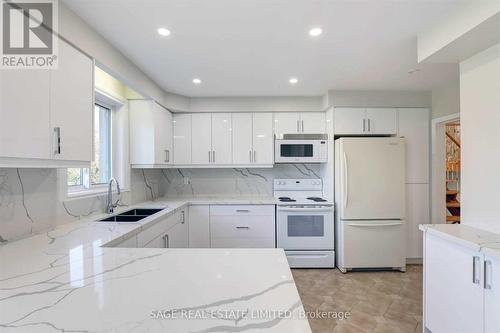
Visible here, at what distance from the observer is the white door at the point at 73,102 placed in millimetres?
1419

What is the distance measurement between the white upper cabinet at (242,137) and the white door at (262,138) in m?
0.07

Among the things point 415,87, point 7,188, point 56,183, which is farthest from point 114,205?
point 415,87

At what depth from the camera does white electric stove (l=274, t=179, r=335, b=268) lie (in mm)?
3250

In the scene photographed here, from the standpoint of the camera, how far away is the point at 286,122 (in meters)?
3.57

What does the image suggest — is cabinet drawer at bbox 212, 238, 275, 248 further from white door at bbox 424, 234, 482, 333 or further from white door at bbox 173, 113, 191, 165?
white door at bbox 424, 234, 482, 333

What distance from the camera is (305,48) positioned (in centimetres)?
208

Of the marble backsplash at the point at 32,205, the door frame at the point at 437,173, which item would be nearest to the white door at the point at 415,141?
the door frame at the point at 437,173

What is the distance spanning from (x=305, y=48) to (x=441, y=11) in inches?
35.8

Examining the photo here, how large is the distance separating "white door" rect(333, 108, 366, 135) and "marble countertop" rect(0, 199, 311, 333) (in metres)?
2.48

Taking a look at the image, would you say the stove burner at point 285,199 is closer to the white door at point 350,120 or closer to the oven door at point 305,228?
the oven door at point 305,228

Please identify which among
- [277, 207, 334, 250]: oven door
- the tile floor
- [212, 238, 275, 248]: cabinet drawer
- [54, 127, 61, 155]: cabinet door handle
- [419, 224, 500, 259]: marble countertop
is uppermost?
[54, 127, 61, 155]: cabinet door handle

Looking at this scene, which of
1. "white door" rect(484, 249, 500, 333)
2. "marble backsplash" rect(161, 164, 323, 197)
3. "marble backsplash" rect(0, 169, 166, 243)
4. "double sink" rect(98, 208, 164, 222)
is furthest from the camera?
"marble backsplash" rect(161, 164, 323, 197)

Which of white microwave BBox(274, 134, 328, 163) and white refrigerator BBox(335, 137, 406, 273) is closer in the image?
Result: white refrigerator BBox(335, 137, 406, 273)

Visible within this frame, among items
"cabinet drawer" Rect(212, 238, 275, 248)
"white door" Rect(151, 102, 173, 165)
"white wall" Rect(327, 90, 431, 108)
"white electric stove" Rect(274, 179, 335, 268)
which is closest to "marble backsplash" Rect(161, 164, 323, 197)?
"white door" Rect(151, 102, 173, 165)
